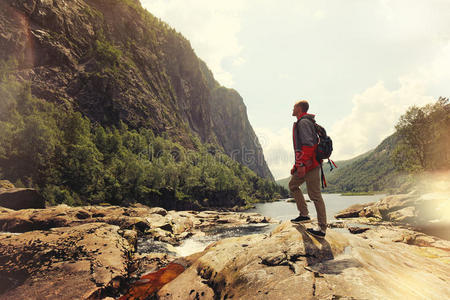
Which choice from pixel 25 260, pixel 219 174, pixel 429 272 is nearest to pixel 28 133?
pixel 25 260

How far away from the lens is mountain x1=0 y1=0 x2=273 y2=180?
2264 inches

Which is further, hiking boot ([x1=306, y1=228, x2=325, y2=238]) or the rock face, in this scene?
hiking boot ([x1=306, y1=228, x2=325, y2=238])

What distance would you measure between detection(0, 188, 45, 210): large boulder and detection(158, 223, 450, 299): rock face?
85.0 feet

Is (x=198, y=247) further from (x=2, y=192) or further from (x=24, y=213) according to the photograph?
(x=2, y=192)

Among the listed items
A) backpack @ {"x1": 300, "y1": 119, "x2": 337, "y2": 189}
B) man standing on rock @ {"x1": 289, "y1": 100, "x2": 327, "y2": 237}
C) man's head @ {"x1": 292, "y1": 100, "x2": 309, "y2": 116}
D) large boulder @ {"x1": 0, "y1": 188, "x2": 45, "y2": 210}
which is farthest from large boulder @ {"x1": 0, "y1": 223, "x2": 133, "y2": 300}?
large boulder @ {"x1": 0, "y1": 188, "x2": 45, "y2": 210}

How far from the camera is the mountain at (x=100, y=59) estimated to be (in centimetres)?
5750

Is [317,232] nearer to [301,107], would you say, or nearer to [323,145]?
[323,145]

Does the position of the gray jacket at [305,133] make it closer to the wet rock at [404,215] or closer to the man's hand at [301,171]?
the man's hand at [301,171]

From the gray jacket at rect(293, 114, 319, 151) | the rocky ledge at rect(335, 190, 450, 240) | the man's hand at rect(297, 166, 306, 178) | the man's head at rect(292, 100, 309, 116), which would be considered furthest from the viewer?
the rocky ledge at rect(335, 190, 450, 240)

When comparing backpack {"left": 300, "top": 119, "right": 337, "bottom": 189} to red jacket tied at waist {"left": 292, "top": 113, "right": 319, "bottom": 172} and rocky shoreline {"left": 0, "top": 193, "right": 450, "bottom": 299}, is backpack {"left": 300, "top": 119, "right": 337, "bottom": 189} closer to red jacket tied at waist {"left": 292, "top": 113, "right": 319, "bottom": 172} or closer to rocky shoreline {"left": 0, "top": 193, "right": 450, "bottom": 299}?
red jacket tied at waist {"left": 292, "top": 113, "right": 319, "bottom": 172}

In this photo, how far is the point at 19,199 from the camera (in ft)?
73.8

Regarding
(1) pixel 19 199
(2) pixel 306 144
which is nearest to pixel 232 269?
(2) pixel 306 144

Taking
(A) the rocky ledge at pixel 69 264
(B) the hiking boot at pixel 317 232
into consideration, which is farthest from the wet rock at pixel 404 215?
(A) the rocky ledge at pixel 69 264

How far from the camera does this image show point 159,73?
379 ft
